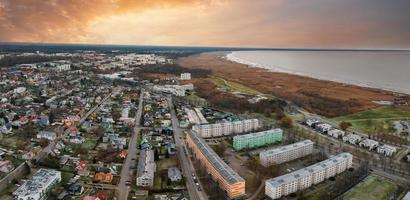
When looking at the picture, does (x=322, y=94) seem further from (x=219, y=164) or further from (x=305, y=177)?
(x=219, y=164)

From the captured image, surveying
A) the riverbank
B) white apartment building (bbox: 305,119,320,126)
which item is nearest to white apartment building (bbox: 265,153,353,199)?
white apartment building (bbox: 305,119,320,126)

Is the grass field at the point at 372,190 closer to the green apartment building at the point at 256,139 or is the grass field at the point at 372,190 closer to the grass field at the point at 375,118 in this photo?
the green apartment building at the point at 256,139

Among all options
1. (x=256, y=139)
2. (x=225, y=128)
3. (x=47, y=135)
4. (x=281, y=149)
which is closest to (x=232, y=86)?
(x=225, y=128)

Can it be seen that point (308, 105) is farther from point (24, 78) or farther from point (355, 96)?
point (24, 78)

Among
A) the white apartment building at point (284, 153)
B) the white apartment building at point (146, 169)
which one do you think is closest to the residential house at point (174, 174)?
the white apartment building at point (146, 169)

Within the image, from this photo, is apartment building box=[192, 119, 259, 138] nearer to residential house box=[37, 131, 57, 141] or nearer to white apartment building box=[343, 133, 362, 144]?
white apartment building box=[343, 133, 362, 144]
